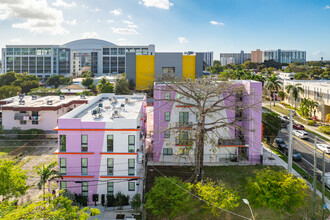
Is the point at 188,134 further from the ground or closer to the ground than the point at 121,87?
closer to the ground

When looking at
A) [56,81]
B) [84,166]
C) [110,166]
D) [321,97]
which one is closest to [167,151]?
[110,166]

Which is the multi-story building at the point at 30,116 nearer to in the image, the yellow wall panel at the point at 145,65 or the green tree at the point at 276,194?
the green tree at the point at 276,194

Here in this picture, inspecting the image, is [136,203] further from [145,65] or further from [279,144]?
[145,65]

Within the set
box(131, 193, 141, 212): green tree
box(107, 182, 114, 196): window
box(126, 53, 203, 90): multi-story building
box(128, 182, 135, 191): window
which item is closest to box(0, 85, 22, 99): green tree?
box(126, 53, 203, 90): multi-story building

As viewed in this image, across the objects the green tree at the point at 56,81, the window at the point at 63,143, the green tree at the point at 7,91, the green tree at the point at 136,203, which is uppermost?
the green tree at the point at 56,81

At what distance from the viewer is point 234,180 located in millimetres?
28406

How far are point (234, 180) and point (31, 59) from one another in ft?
411

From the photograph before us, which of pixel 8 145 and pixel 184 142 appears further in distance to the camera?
pixel 8 145

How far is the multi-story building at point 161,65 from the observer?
7519 centimetres

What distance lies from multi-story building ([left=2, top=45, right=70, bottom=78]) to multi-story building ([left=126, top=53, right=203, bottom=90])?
2635 inches

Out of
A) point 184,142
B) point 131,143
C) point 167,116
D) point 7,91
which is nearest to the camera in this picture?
point 131,143

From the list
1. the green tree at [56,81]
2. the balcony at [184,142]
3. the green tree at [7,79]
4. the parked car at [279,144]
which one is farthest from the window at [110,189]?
the green tree at [56,81]

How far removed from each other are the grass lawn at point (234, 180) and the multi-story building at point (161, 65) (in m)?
45.6

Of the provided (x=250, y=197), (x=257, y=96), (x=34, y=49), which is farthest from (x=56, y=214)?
(x=34, y=49)
